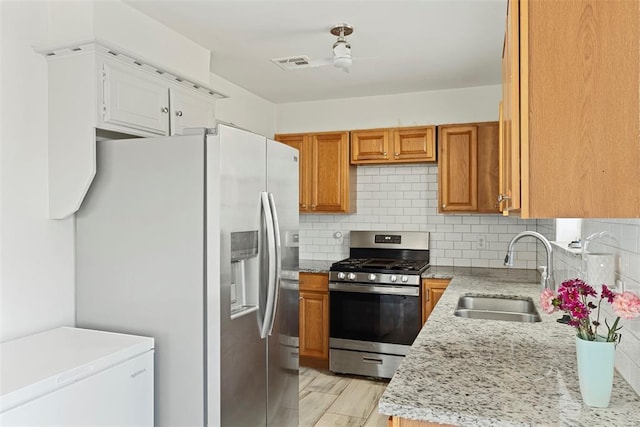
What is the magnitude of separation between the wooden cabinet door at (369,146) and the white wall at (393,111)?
0.64ft

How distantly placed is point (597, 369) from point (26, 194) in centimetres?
234

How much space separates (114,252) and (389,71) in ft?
8.33

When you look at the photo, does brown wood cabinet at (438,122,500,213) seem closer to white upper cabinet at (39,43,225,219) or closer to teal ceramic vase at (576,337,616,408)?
white upper cabinet at (39,43,225,219)

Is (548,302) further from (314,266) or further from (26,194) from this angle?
(314,266)

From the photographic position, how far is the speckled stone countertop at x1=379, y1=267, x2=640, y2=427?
1.17m

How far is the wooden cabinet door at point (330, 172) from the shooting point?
448 centimetres

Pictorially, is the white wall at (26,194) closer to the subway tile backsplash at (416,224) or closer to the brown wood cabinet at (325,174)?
the brown wood cabinet at (325,174)

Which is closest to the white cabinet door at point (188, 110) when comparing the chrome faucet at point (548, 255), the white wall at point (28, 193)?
the white wall at point (28, 193)

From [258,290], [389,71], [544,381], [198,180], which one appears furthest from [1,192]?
[389,71]

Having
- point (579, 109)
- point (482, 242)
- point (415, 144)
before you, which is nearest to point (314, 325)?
point (482, 242)

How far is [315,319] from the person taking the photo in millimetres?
4219

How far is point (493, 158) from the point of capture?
4.00 meters

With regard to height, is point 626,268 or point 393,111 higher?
point 393,111

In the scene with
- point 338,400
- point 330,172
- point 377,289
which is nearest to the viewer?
point 338,400
